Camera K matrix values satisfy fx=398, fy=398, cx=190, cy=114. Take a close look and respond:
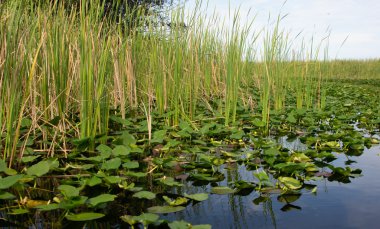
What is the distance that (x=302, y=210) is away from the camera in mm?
1613

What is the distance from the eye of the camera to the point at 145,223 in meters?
1.30

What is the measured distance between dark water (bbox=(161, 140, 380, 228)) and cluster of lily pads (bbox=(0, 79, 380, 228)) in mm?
41

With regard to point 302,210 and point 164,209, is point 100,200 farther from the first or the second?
point 302,210

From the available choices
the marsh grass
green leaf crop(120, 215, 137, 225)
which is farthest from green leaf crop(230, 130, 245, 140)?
green leaf crop(120, 215, 137, 225)

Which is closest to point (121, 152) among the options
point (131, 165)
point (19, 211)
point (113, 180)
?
point (131, 165)

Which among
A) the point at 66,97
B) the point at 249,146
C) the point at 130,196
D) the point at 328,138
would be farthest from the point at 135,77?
the point at 130,196

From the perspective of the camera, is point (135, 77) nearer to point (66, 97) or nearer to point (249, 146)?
point (66, 97)

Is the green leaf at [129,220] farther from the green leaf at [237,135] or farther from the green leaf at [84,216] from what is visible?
the green leaf at [237,135]

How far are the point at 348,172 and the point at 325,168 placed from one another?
7.9 inches

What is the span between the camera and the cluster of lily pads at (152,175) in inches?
59.2

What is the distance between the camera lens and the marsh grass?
212cm

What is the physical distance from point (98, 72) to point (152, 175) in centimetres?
68

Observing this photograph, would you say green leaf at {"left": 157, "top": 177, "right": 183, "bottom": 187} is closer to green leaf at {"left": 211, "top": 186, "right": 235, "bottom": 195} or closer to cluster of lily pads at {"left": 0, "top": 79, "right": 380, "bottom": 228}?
cluster of lily pads at {"left": 0, "top": 79, "right": 380, "bottom": 228}

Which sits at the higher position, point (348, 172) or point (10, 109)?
point (10, 109)
